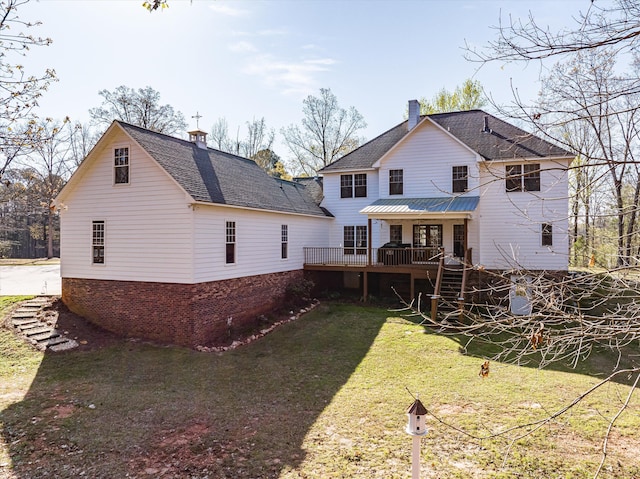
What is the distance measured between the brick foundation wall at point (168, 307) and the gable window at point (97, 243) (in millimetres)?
789

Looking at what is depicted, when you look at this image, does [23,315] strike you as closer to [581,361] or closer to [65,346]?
[65,346]

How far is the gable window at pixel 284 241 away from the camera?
18344mm

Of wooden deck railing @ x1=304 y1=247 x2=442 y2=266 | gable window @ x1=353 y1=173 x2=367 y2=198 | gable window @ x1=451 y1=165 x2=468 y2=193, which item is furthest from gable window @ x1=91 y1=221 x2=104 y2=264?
gable window @ x1=451 y1=165 x2=468 y2=193

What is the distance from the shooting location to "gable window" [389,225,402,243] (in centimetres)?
2052

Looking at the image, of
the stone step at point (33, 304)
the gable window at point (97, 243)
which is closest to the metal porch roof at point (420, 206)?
the gable window at point (97, 243)

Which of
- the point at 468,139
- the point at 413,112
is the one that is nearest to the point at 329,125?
the point at 413,112

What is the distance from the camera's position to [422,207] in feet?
59.2

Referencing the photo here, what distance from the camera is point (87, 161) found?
566 inches

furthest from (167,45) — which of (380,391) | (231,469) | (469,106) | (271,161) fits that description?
(271,161)

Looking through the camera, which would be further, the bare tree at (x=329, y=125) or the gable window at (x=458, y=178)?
the bare tree at (x=329, y=125)

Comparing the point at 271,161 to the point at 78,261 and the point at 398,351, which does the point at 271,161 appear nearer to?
the point at 78,261

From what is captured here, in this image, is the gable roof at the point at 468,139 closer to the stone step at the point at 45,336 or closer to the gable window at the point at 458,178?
the gable window at the point at 458,178

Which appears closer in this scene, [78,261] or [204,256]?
[204,256]

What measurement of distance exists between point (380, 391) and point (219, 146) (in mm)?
37247
